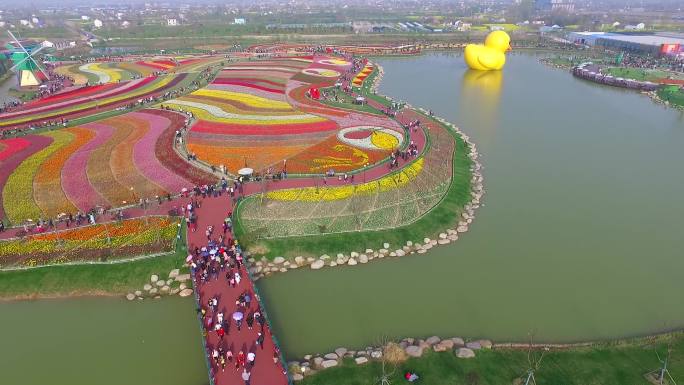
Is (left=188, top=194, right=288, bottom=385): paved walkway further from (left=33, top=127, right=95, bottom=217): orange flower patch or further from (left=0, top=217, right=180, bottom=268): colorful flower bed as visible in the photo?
(left=33, top=127, right=95, bottom=217): orange flower patch

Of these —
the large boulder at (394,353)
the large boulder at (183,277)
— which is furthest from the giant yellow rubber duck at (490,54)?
the large boulder at (394,353)

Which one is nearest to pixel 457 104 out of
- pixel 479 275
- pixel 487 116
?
pixel 487 116

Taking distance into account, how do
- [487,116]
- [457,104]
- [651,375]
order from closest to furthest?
[651,375]
[487,116]
[457,104]

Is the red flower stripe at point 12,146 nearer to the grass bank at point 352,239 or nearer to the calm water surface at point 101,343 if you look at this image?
the calm water surface at point 101,343

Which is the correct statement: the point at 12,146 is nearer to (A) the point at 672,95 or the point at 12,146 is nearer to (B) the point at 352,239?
(B) the point at 352,239

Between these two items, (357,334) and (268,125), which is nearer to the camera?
(357,334)

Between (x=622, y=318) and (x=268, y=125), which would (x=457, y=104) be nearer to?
(x=268, y=125)

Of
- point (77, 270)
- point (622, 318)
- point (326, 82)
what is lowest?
point (622, 318)
